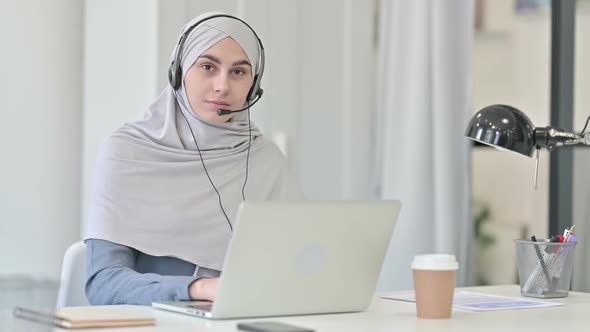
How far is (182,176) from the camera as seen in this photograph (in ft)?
7.48

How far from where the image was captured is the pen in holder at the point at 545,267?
1995mm

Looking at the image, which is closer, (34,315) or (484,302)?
(34,315)

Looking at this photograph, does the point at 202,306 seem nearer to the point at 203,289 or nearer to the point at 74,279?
the point at 203,289

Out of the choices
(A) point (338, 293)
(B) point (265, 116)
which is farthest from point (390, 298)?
→ (B) point (265, 116)

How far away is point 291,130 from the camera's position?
136 inches

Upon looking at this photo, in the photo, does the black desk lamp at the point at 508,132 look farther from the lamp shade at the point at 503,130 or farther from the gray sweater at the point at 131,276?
the gray sweater at the point at 131,276

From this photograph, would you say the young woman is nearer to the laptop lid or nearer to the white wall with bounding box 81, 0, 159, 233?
the laptop lid

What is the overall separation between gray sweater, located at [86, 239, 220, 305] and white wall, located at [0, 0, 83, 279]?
109 centimetres

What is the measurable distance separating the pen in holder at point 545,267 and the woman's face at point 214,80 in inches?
29.2

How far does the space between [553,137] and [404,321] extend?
521mm

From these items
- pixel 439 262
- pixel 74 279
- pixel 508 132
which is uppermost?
pixel 508 132

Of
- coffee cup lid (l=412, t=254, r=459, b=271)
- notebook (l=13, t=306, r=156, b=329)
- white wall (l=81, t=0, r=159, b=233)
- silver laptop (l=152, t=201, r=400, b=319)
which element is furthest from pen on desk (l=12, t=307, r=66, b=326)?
white wall (l=81, t=0, r=159, b=233)

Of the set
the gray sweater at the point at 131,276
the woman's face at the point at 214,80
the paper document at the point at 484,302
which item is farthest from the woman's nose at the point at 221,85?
the paper document at the point at 484,302

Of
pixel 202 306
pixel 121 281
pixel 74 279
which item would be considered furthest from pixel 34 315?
pixel 74 279
